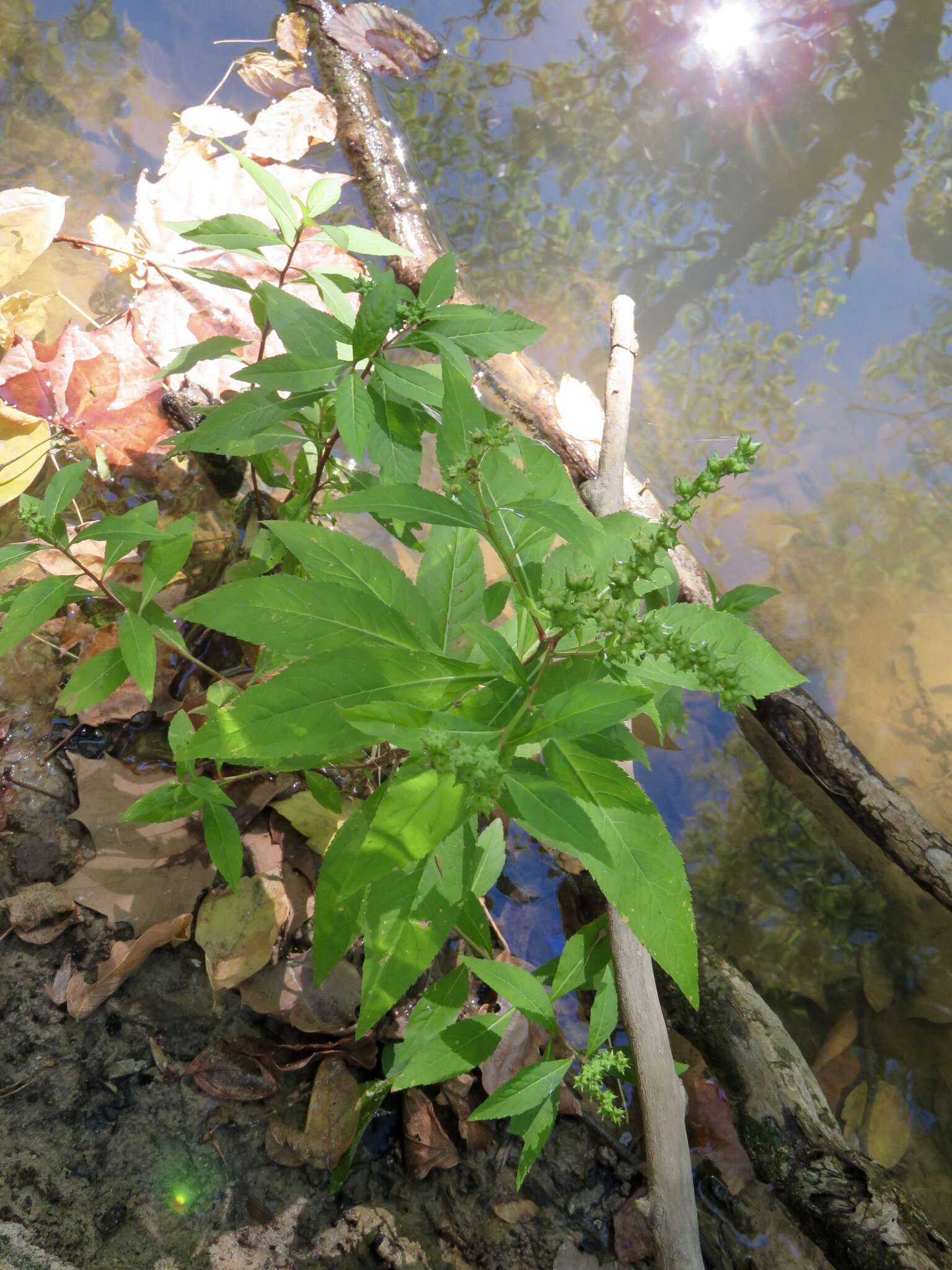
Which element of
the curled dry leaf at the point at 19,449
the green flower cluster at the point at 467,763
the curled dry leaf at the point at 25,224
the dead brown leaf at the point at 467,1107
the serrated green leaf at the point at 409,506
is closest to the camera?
the green flower cluster at the point at 467,763

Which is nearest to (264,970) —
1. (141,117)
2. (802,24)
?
(141,117)

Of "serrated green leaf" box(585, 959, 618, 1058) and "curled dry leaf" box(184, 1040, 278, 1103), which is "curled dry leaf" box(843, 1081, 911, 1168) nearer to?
"serrated green leaf" box(585, 959, 618, 1058)

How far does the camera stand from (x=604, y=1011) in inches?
78.9

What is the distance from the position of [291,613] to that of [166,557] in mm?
829

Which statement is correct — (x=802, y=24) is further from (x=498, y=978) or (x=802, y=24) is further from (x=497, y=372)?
(x=498, y=978)

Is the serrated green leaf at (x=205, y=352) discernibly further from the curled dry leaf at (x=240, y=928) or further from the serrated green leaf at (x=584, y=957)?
the serrated green leaf at (x=584, y=957)

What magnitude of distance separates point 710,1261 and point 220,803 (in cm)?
197

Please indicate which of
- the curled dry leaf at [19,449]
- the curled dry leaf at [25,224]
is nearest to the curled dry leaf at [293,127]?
the curled dry leaf at [25,224]

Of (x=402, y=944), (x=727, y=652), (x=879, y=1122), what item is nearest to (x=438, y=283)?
(x=727, y=652)

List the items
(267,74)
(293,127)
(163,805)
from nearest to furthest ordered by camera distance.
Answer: (163,805) → (293,127) → (267,74)

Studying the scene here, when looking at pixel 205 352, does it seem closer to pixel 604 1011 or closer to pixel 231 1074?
pixel 231 1074

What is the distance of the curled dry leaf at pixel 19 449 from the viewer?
2.77 metres

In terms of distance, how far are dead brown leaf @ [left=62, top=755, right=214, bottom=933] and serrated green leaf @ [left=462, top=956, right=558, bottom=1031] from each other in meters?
0.92

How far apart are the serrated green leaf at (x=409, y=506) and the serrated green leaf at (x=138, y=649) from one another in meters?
0.77
